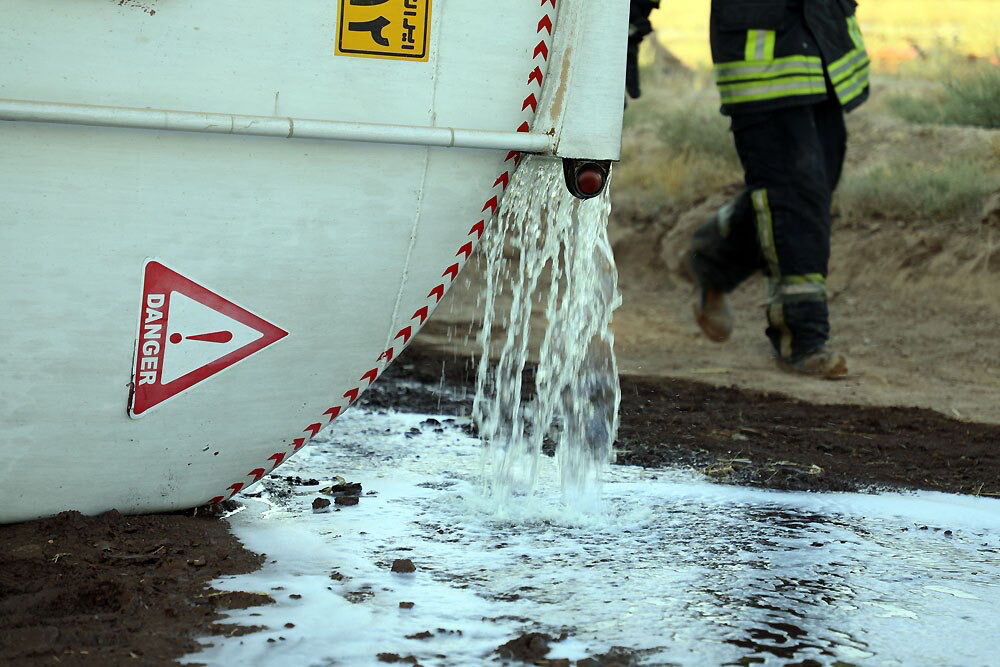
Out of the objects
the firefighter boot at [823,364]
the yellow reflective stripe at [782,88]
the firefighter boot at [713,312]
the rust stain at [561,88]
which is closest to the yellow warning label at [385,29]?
the rust stain at [561,88]

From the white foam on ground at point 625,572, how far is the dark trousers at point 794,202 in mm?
1865

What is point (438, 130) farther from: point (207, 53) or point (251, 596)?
point (251, 596)

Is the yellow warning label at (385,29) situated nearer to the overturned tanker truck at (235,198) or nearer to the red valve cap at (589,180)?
the overturned tanker truck at (235,198)

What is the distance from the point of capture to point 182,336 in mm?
3305

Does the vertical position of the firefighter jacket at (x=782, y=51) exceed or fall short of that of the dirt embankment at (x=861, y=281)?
it exceeds it

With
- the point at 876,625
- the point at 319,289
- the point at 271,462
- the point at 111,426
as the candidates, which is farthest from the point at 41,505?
the point at 876,625

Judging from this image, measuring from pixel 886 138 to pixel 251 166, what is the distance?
7173 millimetres

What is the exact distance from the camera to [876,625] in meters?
2.98

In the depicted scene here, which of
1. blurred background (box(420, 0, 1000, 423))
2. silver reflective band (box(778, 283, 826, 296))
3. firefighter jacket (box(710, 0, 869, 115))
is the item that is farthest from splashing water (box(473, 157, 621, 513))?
firefighter jacket (box(710, 0, 869, 115))

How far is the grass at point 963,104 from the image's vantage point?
9.58 metres

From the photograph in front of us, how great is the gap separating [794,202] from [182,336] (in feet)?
10.6

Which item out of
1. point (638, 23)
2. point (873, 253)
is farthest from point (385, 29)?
point (873, 253)

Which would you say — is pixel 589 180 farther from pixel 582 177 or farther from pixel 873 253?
pixel 873 253

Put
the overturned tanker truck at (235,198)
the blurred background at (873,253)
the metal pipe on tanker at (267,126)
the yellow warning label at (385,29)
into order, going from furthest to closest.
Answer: the blurred background at (873,253), the yellow warning label at (385,29), the overturned tanker truck at (235,198), the metal pipe on tanker at (267,126)
